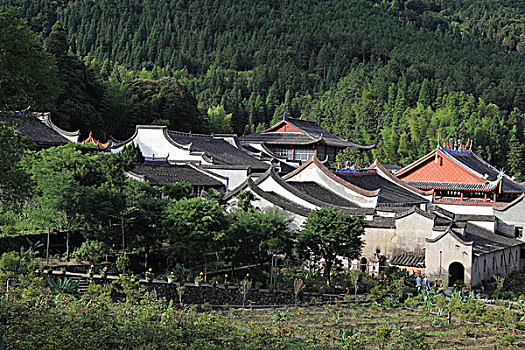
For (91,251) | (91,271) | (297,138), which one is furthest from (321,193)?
(297,138)

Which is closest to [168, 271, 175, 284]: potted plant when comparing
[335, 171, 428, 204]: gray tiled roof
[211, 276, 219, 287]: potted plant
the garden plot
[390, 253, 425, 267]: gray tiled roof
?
[211, 276, 219, 287]: potted plant

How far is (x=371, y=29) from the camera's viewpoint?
12544 centimetres

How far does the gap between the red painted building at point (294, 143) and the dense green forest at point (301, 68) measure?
781 cm

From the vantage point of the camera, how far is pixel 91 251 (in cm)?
1786

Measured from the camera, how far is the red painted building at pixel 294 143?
46562mm

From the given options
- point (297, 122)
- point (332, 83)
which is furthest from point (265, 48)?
point (297, 122)

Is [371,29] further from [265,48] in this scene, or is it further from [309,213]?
[309,213]

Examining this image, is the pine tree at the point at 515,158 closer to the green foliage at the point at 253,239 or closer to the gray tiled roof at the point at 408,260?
the gray tiled roof at the point at 408,260

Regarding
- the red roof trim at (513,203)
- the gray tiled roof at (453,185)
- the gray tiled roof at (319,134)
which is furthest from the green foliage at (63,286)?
the gray tiled roof at (319,134)

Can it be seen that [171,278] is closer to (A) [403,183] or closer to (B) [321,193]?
(B) [321,193]

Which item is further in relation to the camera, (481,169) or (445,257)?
(481,169)

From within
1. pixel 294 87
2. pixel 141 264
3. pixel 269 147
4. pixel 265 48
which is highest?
pixel 265 48

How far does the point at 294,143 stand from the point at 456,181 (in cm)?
1538

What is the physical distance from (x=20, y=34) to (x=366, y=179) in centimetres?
2115
